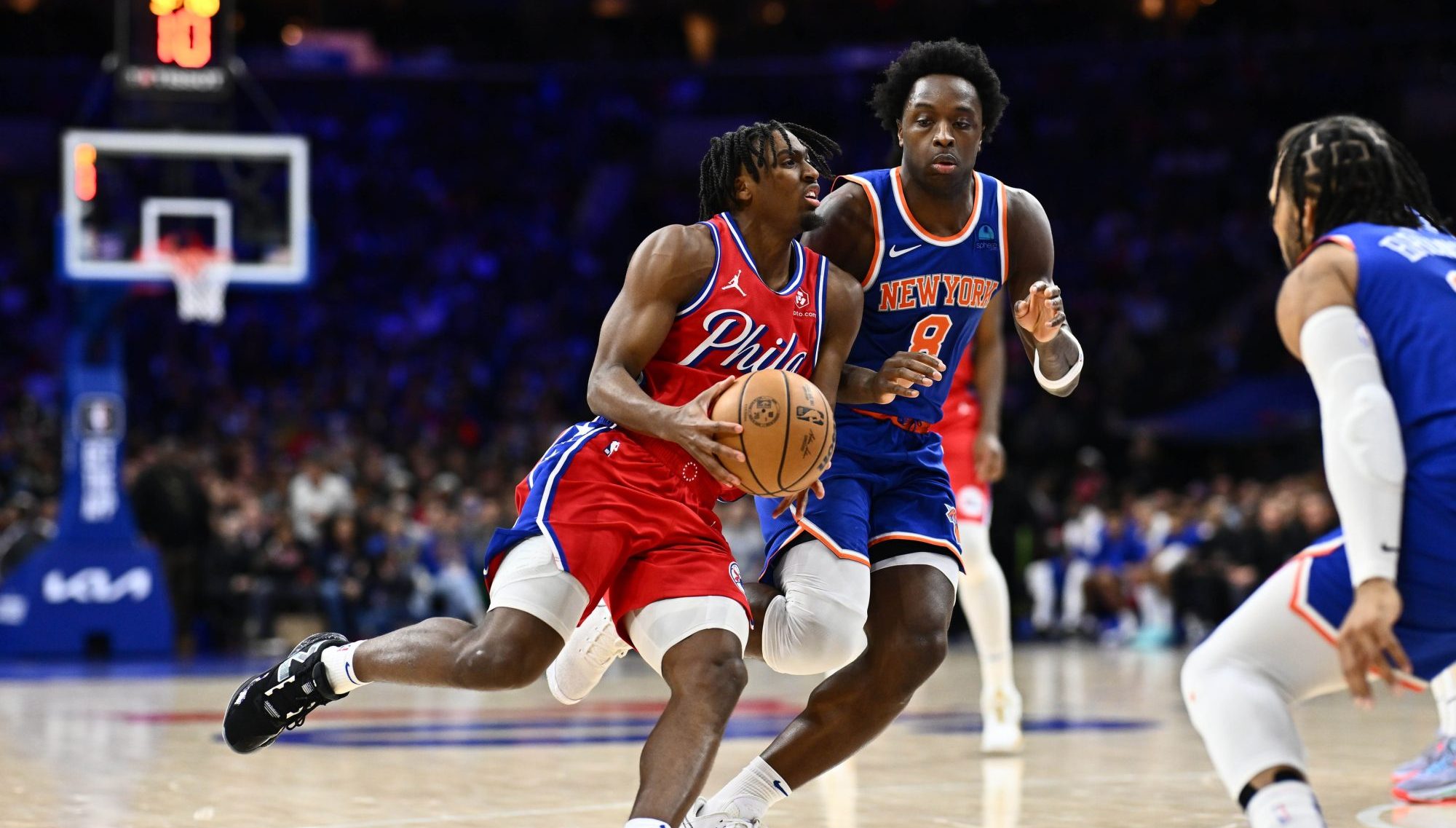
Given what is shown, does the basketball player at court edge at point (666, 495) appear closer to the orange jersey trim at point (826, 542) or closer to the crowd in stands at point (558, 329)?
the orange jersey trim at point (826, 542)

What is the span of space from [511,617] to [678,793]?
25.6 inches

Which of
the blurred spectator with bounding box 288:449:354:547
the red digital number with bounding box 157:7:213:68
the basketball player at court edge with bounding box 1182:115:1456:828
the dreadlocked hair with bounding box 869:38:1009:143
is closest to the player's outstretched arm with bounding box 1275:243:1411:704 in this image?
the basketball player at court edge with bounding box 1182:115:1456:828

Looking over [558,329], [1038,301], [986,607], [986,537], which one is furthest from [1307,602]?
[558,329]

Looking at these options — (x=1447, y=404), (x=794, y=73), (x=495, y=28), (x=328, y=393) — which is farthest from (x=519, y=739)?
(x=495, y=28)

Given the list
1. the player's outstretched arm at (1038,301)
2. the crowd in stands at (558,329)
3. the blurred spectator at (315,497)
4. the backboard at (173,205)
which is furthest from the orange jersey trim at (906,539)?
the blurred spectator at (315,497)

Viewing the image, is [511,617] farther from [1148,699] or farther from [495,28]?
[495,28]

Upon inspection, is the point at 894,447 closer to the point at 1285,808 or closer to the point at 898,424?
the point at 898,424

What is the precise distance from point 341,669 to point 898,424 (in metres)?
1.80

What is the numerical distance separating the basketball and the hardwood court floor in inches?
56.6

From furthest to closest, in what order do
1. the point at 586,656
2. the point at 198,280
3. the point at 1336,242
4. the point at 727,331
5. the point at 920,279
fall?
the point at 198,280 < the point at 920,279 < the point at 586,656 < the point at 727,331 < the point at 1336,242

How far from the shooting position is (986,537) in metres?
7.29

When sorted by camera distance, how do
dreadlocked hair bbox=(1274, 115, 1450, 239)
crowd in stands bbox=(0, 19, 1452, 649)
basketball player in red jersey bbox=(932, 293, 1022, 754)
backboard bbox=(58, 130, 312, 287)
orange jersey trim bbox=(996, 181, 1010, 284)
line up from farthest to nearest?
crowd in stands bbox=(0, 19, 1452, 649) → backboard bbox=(58, 130, 312, 287) → basketball player in red jersey bbox=(932, 293, 1022, 754) → orange jersey trim bbox=(996, 181, 1010, 284) → dreadlocked hair bbox=(1274, 115, 1450, 239)

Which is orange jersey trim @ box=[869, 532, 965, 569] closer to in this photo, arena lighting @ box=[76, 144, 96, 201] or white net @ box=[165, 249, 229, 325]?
white net @ box=[165, 249, 229, 325]

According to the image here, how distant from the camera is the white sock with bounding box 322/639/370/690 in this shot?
4.56m
